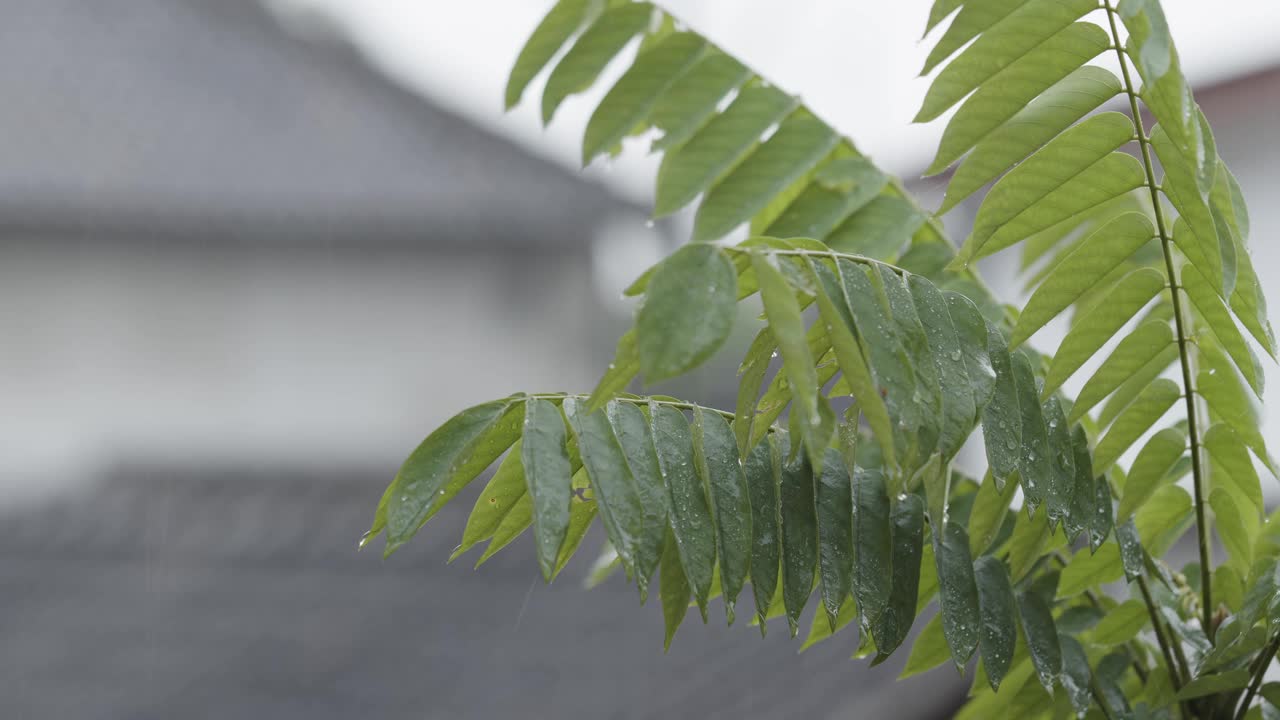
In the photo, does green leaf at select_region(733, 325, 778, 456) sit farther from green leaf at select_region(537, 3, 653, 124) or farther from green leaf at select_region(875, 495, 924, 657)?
green leaf at select_region(537, 3, 653, 124)

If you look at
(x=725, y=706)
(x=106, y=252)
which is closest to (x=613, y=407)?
(x=106, y=252)

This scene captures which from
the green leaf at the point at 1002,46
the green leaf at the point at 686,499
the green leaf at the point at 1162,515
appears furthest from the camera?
the green leaf at the point at 1162,515

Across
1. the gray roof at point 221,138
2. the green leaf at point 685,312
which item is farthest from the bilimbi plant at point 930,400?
the gray roof at point 221,138

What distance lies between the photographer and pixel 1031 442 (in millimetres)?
625

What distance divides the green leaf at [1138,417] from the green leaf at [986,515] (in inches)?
3.1

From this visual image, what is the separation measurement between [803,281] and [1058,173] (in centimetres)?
26

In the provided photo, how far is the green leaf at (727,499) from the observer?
53 cm

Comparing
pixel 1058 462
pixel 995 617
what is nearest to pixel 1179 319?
pixel 1058 462

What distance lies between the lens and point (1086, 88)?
2.04 feet

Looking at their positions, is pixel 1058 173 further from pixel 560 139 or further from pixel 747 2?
pixel 747 2

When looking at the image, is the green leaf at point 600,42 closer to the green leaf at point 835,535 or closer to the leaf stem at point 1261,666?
the green leaf at point 835,535

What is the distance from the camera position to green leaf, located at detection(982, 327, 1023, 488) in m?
0.58

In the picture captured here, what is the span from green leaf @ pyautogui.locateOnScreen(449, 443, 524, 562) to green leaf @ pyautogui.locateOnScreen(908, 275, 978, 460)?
0.80ft

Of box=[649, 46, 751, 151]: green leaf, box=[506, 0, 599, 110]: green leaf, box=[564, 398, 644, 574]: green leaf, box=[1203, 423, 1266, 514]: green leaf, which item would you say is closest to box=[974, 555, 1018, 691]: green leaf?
box=[1203, 423, 1266, 514]: green leaf
